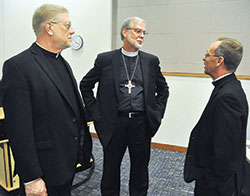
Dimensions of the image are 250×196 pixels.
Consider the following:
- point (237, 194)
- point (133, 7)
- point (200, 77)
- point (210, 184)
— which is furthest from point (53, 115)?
point (133, 7)

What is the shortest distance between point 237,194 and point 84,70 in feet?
10.7

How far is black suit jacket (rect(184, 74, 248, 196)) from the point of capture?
1.29 m

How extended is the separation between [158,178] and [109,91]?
1.42 metres

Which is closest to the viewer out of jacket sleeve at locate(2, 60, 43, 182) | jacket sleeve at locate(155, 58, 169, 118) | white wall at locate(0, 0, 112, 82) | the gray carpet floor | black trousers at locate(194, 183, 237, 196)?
jacket sleeve at locate(2, 60, 43, 182)

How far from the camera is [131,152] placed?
1.96 meters

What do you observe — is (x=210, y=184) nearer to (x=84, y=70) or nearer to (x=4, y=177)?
(x=4, y=177)

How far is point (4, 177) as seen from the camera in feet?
7.48

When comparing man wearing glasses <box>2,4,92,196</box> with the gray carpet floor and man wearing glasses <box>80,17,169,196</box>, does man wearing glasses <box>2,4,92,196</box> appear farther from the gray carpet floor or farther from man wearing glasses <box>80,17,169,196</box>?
the gray carpet floor

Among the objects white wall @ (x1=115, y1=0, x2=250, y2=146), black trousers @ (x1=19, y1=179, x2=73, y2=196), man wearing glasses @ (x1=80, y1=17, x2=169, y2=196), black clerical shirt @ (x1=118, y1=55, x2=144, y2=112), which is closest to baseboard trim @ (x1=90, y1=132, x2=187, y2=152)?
white wall @ (x1=115, y1=0, x2=250, y2=146)

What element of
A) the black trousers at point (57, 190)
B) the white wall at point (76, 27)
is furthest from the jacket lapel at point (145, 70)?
the white wall at point (76, 27)

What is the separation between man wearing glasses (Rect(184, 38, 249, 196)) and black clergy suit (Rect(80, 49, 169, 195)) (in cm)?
47

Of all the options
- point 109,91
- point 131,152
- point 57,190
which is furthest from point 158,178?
point 57,190

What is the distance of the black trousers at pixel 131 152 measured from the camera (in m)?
1.85

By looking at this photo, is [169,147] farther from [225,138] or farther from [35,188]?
[35,188]
